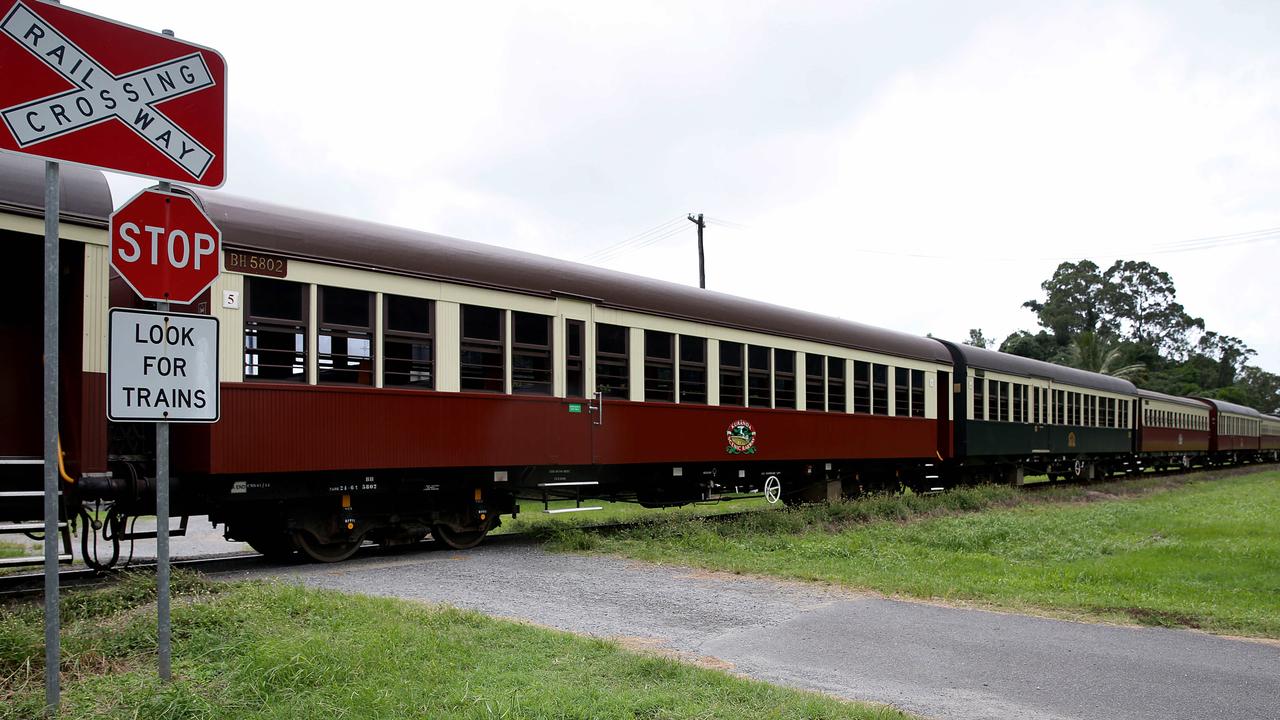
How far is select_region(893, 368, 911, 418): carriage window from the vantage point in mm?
18969

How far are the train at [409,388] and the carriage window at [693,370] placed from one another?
31mm

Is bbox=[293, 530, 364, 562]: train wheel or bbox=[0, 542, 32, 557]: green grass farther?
bbox=[0, 542, 32, 557]: green grass

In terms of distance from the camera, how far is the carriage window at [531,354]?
11.4m

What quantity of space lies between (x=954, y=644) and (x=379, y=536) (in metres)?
6.64

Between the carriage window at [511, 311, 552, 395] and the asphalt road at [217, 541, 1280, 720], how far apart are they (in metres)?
2.57

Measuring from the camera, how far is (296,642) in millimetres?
5203

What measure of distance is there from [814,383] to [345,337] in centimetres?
910

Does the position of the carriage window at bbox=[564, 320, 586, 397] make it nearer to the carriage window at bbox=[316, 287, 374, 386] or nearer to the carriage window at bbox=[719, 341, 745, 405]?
the carriage window at bbox=[316, 287, 374, 386]

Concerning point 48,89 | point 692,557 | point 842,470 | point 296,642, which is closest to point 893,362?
point 842,470

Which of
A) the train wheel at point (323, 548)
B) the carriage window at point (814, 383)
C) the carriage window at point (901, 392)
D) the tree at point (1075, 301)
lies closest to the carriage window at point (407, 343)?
the train wheel at point (323, 548)

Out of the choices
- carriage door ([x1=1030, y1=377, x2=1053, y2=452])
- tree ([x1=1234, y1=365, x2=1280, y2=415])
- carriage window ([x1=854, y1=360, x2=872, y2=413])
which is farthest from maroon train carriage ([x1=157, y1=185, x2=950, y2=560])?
tree ([x1=1234, y1=365, x2=1280, y2=415])

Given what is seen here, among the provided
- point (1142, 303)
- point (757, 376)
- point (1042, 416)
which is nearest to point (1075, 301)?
point (1142, 303)

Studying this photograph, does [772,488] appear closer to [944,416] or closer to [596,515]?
[596,515]

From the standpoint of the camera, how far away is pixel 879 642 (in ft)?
21.5
